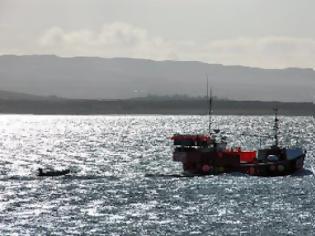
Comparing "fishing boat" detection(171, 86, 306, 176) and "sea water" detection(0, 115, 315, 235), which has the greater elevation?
"fishing boat" detection(171, 86, 306, 176)

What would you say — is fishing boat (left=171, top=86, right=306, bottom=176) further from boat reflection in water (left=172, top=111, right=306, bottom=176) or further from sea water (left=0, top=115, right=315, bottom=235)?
sea water (left=0, top=115, right=315, bottom=235)

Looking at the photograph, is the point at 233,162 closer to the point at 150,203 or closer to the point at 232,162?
the point at 232,162

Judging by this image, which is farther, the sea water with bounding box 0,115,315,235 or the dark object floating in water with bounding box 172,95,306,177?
the dark object floating in water with bounding box 172,95,306,177

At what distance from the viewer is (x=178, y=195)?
4001 inches

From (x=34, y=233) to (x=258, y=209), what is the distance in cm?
2671

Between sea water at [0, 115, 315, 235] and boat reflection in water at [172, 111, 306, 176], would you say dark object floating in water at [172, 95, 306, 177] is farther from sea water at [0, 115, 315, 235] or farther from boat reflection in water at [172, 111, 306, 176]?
sea water at [0, 115, 315, 235]

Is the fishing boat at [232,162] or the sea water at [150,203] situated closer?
the sea water at [150,203]

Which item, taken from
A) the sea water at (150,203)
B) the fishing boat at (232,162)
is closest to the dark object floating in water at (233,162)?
the fishing boat at (232,162)

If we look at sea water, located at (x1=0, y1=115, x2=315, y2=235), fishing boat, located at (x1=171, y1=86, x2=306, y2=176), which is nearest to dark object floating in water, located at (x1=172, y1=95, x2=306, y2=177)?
fishing boat, located at (x1=171, y1=86, x2=306, y2=176)

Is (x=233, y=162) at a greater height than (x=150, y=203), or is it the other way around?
(x=233, y=162)

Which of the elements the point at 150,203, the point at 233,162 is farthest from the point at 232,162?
the point at 150,203

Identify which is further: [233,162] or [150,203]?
[233,162]

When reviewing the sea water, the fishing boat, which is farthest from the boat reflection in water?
the sea water

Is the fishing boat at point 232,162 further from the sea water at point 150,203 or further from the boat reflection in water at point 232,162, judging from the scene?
the sea water at point 150,203
